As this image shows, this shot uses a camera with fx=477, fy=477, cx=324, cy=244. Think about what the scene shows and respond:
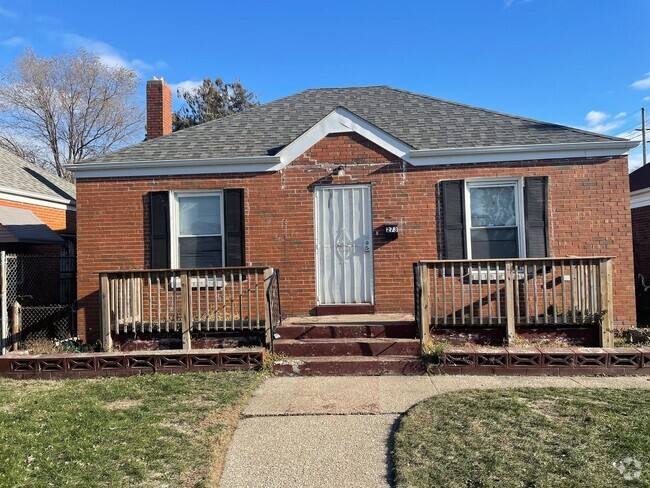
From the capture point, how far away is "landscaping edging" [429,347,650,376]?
612 cm

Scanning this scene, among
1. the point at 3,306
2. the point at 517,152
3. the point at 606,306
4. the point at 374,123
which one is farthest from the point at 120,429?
the point at 517,152

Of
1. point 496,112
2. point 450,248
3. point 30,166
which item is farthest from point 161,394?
point 30,166

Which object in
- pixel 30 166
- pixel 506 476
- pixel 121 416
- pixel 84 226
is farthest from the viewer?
pixel 30 166

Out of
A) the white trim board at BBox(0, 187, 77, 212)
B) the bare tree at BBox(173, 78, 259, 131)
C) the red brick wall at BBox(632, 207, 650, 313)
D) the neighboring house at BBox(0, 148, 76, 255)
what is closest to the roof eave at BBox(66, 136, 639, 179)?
the neighboring house at BBox(0, 148, 76, 255)

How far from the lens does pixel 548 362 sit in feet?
20.2

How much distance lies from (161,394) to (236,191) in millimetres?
4025

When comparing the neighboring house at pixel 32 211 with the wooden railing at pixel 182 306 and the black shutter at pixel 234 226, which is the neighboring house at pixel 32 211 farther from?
the black shutter at pixel 234 226

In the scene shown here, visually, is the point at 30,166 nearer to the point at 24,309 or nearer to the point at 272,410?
the point at 24,309

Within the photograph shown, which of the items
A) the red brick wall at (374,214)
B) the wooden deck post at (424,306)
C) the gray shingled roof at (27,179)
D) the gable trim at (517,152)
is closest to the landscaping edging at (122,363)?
the red brick wall at (374,214)

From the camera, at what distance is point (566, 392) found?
5.29m

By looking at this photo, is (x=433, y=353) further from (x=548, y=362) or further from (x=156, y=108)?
(x=156, y=108)

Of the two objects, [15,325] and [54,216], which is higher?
[54,216]

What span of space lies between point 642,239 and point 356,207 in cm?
841

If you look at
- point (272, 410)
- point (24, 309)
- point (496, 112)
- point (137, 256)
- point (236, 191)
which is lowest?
point (272, 410)
